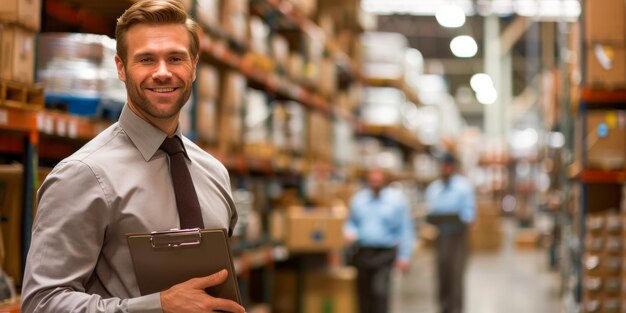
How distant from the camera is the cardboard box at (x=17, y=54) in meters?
3.54

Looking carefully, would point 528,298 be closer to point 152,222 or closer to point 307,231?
point 307,231

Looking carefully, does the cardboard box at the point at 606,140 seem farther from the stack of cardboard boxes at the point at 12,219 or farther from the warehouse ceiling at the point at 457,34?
the warehouse ceiling at the point at 457,34

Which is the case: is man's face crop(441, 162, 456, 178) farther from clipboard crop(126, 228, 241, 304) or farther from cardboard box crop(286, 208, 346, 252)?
clipboard crop(126, 228, 241, 304)

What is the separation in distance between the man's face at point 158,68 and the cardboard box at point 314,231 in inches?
229

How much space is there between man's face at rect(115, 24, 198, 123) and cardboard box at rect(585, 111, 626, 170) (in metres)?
5.01

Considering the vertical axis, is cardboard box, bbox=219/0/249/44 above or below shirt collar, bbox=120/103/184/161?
above

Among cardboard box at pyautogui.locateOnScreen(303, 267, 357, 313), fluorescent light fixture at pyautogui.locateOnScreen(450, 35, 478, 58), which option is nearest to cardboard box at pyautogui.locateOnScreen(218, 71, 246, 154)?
cardboard box at pyautogui.locateOnScreen(303, 267, 357, 313)

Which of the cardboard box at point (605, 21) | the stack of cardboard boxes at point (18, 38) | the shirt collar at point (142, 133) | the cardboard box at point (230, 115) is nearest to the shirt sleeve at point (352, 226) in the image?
the cardboard box at point (230, 115)

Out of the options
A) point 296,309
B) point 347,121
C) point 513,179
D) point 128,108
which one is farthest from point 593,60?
point 513,179

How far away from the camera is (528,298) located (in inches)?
495

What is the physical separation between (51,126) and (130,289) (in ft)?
6.05

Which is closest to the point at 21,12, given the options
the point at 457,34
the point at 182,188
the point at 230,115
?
the point at 182,188

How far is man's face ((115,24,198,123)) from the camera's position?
226cm

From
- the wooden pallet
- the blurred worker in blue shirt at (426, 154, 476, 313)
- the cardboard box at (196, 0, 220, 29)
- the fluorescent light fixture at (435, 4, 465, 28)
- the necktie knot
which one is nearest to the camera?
the necktie knot
